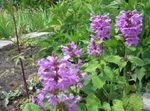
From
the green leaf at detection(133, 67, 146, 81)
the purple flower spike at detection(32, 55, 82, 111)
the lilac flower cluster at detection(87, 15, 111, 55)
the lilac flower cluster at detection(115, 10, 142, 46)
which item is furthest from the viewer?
the green leaf at detection(133, 67, 146, 81)

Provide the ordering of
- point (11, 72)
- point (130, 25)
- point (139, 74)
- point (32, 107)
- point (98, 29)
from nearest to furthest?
point (32, 107) < point (130, 25) < point (98, 29) < point (139, 74) < point (11, 72)

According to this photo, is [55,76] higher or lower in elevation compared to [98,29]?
lower

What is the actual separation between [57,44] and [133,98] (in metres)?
1.58

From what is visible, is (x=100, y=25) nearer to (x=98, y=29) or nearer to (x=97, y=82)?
(x=98, y=29)

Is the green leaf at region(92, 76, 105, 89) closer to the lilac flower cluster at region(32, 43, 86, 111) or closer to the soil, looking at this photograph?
the lilac flower cluster at region(32, 43, 86, 111)

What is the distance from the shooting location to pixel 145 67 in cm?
360

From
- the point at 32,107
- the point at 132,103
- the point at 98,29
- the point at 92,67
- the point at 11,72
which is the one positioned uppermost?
the point at 98,29

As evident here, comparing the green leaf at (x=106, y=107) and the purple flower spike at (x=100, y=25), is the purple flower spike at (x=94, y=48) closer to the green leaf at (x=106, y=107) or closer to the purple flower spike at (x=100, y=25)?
the purple flower spike at (x=100, y=25)

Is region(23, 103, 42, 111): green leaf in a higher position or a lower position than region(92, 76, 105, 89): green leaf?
lower

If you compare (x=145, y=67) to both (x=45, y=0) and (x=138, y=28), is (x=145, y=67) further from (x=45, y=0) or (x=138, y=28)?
(x=45, y=0)

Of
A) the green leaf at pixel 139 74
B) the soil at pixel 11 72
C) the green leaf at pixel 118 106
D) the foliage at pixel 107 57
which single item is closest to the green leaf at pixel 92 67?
the foliage at pixel 107 57

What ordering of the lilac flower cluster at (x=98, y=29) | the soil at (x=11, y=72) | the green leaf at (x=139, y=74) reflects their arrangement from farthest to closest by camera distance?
the soil at (x=11, y=72) < the green leaf at (x=139, y=74) < the lilac flower cluster at (x=98, y=29)

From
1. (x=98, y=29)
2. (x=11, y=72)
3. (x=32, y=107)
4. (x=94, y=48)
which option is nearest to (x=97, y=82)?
(x=94, y=48)

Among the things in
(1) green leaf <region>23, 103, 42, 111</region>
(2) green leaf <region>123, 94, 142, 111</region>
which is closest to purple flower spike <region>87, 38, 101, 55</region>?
(2) green leaf <region>123, 94, 142, 111</region>
